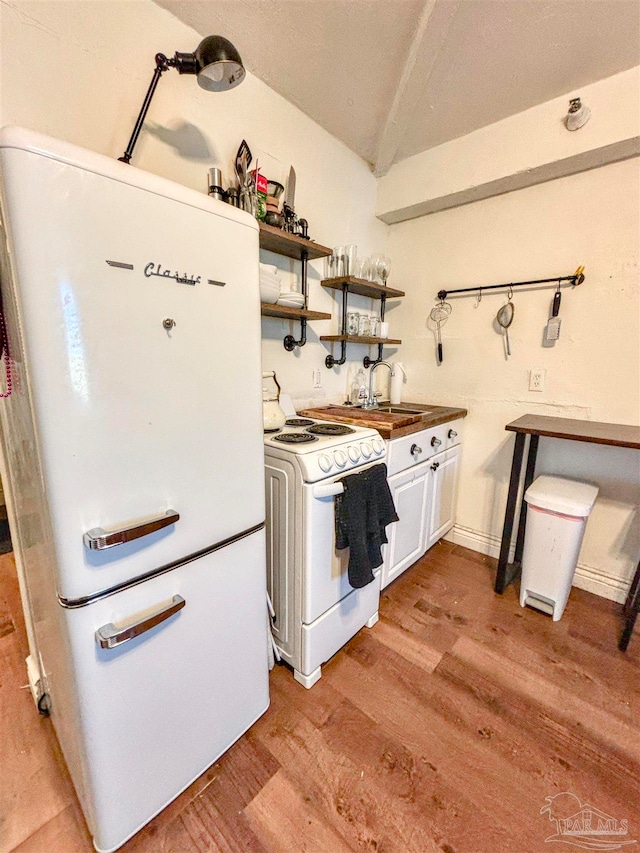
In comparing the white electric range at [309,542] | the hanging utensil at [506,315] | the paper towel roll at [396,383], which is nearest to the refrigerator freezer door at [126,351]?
the white electric range at [309,542]

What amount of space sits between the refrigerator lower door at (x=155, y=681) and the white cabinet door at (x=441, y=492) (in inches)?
49.1

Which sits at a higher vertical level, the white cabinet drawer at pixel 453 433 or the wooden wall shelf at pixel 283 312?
the wooden wall shelf at pixel 283 312

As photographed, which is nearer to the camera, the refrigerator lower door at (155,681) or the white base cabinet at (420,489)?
the refrigerator lower door at (155,681)

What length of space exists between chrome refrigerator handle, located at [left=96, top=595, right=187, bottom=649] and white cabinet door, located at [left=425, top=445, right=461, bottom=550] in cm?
151

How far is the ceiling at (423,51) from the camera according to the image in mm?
1333

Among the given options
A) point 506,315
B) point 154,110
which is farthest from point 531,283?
point 154,110

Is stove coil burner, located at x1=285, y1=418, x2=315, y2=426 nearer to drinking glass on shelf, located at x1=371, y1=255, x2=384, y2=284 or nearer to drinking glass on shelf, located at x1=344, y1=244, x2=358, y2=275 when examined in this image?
drinking glass on shelf, located at x1=344, y1=244, x2=358, y2=275

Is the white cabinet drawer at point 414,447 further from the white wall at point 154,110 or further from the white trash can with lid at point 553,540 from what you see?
the white wall at point 154,110

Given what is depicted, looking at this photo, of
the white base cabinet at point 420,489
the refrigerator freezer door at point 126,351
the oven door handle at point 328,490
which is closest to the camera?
the refrigerator freezer door at point 126,351

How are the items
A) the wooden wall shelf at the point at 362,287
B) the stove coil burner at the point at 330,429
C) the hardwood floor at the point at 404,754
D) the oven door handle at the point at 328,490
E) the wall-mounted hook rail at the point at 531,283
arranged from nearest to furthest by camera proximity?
1. the hardwood floor at the point at 404,754
2. the oven door handle at the point at 328,490
3. the stove coil burner at the point at 330,429
4. the wall-mounted hook rail at the point at 531,283
5. the wooden wall shelf at the point at 362,287

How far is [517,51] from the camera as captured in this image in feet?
4.90

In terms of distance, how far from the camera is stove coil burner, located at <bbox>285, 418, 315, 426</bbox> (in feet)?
5.69

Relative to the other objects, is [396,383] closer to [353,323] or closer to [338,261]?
[353,323]

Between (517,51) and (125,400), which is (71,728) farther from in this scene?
(517,51)
